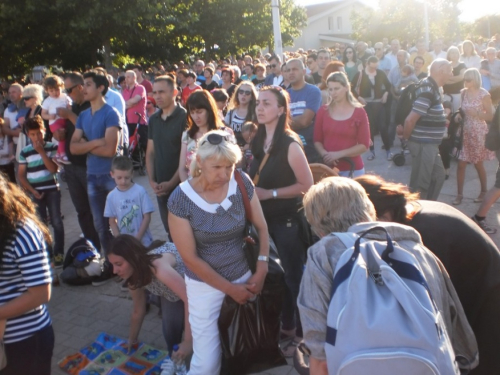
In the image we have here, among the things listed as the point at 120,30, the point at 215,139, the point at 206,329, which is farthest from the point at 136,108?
the point at 120,30

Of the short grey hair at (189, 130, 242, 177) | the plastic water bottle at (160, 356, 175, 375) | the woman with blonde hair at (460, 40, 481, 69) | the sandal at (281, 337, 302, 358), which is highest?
the woman with blonde hair at (460, 40, 481, 69)

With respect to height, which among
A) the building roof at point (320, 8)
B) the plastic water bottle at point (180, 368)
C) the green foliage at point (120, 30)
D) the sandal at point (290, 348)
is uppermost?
the building roof at point (320, 8)

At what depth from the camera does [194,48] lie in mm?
29375

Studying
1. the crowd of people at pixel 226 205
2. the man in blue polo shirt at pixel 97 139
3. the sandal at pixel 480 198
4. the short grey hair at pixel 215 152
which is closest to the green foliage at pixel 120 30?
the crowd of people at pixel 226 205

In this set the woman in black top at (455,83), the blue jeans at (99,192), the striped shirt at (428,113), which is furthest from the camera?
the woman in black top at (455,83)

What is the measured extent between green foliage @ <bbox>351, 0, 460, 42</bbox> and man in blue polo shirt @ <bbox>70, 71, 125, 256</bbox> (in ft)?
128

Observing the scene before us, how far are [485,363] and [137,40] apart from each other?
21613 millimetres

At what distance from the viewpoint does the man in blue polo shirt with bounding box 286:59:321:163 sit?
540cm

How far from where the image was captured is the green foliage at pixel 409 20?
42.2m

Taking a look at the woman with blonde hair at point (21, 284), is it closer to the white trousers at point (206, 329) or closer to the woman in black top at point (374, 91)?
the white trousers at point (206, 329)

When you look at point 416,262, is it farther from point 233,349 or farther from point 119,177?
point 119,177

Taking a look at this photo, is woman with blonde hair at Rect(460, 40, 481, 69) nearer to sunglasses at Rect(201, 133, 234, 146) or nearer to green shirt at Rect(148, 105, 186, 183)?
green shirt at Rect(148, 105, 186, 183)

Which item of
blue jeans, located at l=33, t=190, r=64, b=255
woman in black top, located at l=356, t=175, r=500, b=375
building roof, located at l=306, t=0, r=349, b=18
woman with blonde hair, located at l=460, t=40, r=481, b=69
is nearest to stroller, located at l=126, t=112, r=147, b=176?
blue jeans, located at l=33, t=190, r=64, b=255

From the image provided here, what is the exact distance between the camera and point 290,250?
3.73 m
